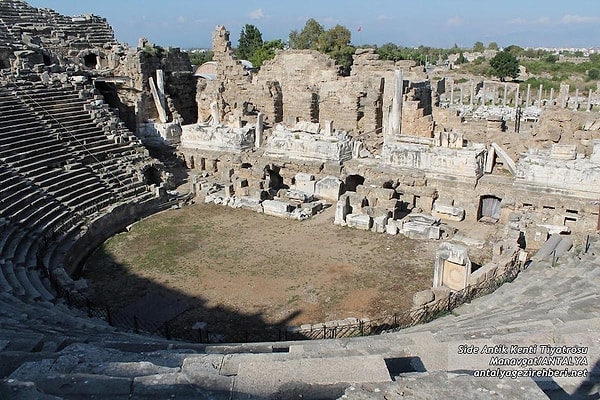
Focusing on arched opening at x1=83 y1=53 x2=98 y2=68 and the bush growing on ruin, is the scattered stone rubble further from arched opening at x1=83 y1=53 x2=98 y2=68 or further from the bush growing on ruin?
the bush growing on ruin

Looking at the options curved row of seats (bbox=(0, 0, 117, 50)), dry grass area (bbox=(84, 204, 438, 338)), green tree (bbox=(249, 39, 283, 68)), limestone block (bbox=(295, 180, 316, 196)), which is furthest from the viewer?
green tree (bbox=(249, 39, 283, 68))

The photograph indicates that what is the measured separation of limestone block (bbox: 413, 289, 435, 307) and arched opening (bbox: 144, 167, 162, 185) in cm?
1280

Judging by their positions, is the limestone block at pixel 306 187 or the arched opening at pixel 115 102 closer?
the limestone block at pixel 306 187

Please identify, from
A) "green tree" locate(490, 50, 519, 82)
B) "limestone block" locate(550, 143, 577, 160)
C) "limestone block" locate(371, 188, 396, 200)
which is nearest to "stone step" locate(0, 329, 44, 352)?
"limestone block" locate(371, 188, 396, 200)

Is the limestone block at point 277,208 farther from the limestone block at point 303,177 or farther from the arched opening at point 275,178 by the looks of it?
the arched opening at point 275,178

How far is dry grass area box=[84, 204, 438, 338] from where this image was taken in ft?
41.1

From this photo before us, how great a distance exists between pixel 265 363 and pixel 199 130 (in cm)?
1990

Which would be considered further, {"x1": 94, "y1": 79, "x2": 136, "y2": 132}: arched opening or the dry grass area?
{"x1": 94, "y1": 79, "x2": 136, "y2": 132}: arched opening

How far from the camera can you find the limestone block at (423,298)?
12.0 metres

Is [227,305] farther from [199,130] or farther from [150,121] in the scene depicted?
[150,121]

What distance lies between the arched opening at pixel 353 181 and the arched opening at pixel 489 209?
4.67 m

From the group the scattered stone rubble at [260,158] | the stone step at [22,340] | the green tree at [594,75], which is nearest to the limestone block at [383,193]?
the scattered stone rubble at [260,158]

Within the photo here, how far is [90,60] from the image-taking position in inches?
1181

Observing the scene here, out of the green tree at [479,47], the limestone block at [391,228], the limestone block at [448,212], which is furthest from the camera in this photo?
the green tree at [479,47]
